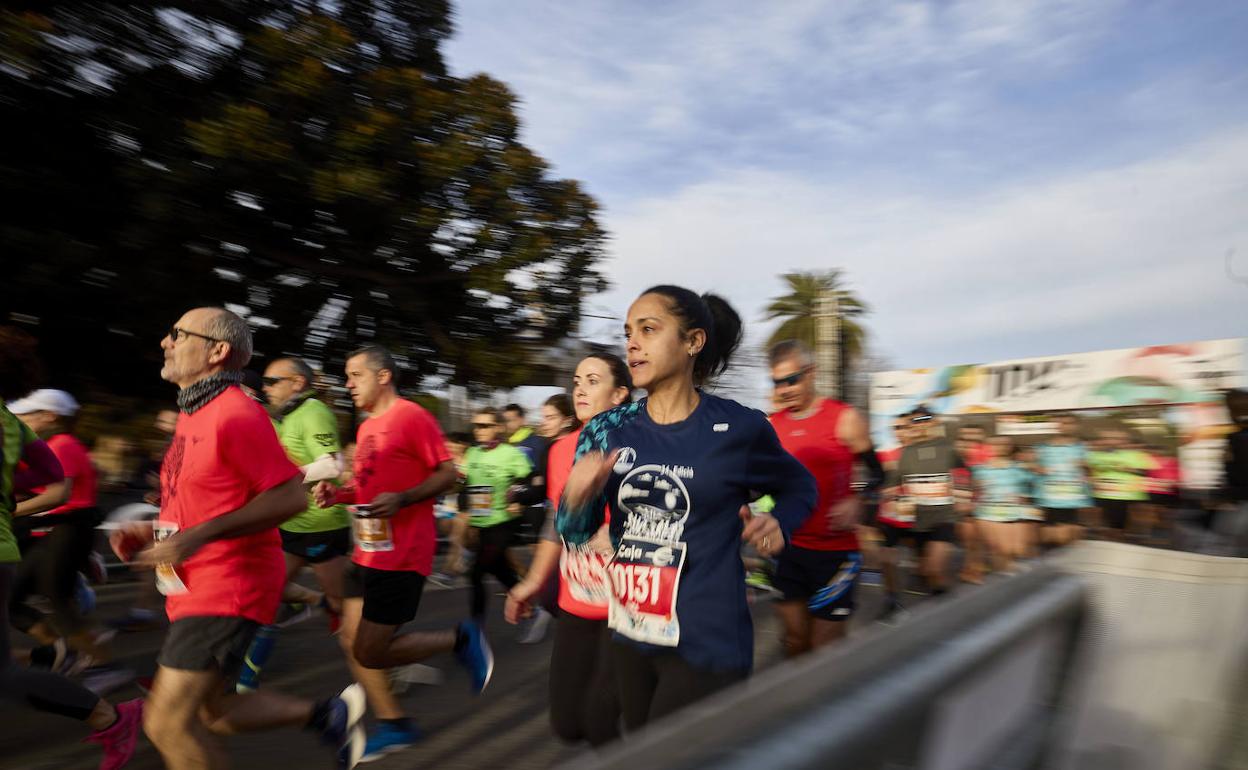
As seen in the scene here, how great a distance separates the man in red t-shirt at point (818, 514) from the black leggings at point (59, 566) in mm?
3875

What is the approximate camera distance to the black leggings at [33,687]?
3.35m

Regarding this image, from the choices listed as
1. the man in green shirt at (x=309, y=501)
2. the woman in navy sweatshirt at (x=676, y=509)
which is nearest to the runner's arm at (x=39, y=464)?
the man in green shirt at (x=309, y=501)

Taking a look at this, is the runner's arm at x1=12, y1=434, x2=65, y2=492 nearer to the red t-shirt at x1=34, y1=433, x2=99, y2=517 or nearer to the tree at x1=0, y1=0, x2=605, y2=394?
the red t-shirt at x1=34, y1=433, x2=99, y2=517

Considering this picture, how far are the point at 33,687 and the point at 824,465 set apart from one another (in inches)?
132

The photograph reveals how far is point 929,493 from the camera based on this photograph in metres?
8.81

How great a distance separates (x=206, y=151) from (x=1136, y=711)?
9.89 metres

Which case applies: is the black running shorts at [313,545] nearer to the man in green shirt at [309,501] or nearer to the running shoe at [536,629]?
the man in green shirt at [309,501]

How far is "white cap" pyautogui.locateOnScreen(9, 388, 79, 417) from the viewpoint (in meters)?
5.70

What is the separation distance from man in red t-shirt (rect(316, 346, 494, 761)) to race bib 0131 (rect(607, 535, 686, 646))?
205 centimetres

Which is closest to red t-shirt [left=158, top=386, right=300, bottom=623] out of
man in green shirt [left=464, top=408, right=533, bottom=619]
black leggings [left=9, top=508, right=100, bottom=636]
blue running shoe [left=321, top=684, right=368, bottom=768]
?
blue running shoe [left=321, top=684, right=368, bottom=768]

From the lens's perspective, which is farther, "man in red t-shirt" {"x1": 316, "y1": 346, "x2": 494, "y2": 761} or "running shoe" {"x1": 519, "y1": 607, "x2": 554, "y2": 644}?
"running shoe" {"x1": 519, "y1": 607, "x2": 554, "y2": 644}

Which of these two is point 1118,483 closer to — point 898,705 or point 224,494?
point 224,494

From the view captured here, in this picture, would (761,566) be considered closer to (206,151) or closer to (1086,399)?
(206,151)

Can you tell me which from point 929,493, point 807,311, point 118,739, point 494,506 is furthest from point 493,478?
point 807,311
